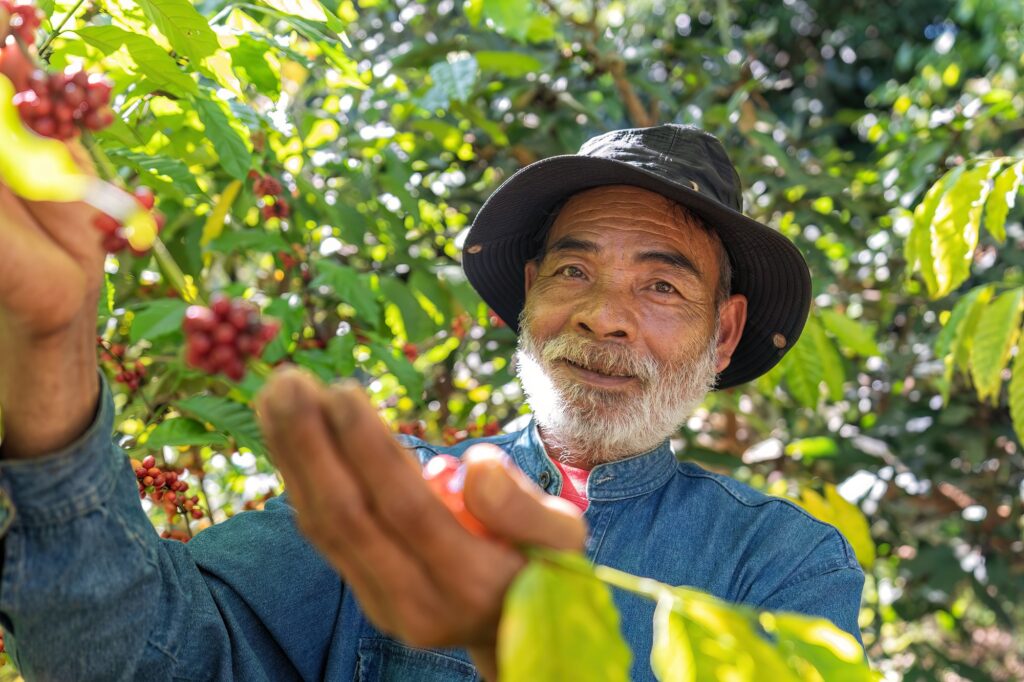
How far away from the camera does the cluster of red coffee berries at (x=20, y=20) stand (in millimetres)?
1011

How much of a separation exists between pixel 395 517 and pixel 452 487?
0.11 m

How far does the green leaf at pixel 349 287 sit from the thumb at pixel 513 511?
5.05 feet

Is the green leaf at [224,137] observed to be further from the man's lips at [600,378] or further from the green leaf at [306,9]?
the man's lips at [600,378]

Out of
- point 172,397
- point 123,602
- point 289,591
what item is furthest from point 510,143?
point 123,602

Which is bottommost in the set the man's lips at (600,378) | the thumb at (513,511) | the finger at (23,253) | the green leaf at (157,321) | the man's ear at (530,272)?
the man's lips at (600,378)

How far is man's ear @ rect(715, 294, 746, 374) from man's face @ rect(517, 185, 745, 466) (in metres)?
0.09

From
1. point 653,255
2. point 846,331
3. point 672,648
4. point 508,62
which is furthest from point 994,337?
point 672,648

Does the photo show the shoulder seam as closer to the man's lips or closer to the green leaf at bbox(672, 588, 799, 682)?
the man's lips

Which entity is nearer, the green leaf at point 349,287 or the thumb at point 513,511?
the thumb at point 513,511

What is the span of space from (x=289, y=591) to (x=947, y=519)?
2708 millimetres

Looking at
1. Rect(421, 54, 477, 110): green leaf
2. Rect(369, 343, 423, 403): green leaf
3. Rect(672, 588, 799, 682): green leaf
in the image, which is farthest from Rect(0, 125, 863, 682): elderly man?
Rect(421, 54, 477, 110): green leaf

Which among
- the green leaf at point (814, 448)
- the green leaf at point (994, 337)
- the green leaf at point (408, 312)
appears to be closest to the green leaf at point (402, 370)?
the green leaf at point (408, 312)

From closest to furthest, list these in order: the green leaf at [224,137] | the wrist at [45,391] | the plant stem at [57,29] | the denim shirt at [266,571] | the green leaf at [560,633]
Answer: the green leaf at [560,633]
the wrist at [45,391]
the denim shirt at [266,571]
the plant stem at [57,29]
the green leaf at [224,137]

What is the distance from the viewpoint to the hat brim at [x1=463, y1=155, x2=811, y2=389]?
2021 millimetres
